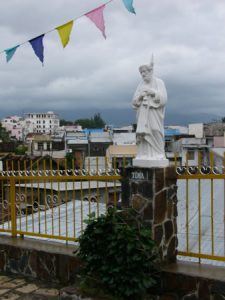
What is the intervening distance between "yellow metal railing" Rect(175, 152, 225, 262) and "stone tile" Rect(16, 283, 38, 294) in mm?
1984

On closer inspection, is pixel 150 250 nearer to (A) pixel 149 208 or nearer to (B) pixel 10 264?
(A) pixel 149 208

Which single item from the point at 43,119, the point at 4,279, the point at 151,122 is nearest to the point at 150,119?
the point at 151,122

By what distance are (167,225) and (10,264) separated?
8.48ft

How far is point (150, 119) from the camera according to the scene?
191 inches

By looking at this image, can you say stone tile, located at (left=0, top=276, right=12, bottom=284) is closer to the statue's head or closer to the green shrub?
the green shrub

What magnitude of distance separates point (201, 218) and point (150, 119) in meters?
2.98

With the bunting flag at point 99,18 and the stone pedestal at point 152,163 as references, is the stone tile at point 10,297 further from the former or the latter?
the bunting flag at point 99,18

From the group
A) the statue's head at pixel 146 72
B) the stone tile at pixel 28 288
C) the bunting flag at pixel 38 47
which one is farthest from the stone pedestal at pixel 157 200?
the bunting flag at pixel 38 47

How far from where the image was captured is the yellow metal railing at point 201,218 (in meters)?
4.64

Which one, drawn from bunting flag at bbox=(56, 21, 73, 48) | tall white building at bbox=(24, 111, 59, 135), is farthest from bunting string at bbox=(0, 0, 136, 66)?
tall white building at bbox=(24, 111, 59, 135)

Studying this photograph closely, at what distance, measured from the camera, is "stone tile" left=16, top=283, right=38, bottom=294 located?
5383 mm

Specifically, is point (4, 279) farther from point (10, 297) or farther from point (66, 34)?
point (66, 34)

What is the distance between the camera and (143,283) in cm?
427

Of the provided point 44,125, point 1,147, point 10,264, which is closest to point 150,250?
point 10,264
